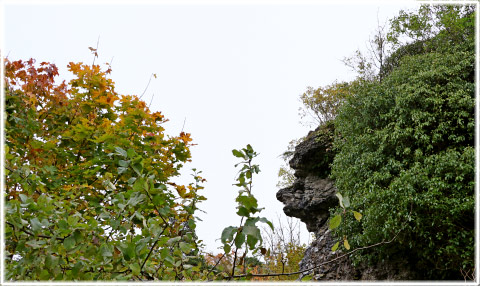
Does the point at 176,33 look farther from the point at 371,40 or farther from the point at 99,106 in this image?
the point at 371,40

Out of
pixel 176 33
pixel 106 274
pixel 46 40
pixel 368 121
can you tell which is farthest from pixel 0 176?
pixel 368 121

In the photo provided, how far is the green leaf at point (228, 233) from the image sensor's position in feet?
3.59

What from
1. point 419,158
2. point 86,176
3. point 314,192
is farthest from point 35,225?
point 314,192

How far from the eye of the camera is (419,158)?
23.8 ft

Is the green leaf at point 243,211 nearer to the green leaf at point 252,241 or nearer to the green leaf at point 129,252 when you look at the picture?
the green leaf at point 252,241

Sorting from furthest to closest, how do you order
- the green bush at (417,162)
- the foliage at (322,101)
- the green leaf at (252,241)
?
1. the foliage at (322,101)
2. the green bush at (417,162)
3. the green leaf at (252,241)

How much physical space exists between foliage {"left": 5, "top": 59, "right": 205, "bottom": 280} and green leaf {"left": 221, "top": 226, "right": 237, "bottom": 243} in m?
0.19

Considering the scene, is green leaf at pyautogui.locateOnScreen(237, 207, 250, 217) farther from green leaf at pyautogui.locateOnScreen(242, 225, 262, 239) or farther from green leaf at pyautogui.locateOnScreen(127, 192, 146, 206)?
green leaf at pyautogui.locateOnScreen(127, 192, 146, 206)

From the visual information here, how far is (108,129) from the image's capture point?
2314mm

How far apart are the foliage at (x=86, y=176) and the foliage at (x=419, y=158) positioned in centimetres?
530

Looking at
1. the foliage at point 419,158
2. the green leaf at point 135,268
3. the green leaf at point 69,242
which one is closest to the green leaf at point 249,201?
the green leaf at point 135,268

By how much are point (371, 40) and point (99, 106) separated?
37.4ft

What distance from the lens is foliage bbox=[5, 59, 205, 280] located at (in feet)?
4.23

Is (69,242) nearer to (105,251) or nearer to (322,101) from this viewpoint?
(105,251)
